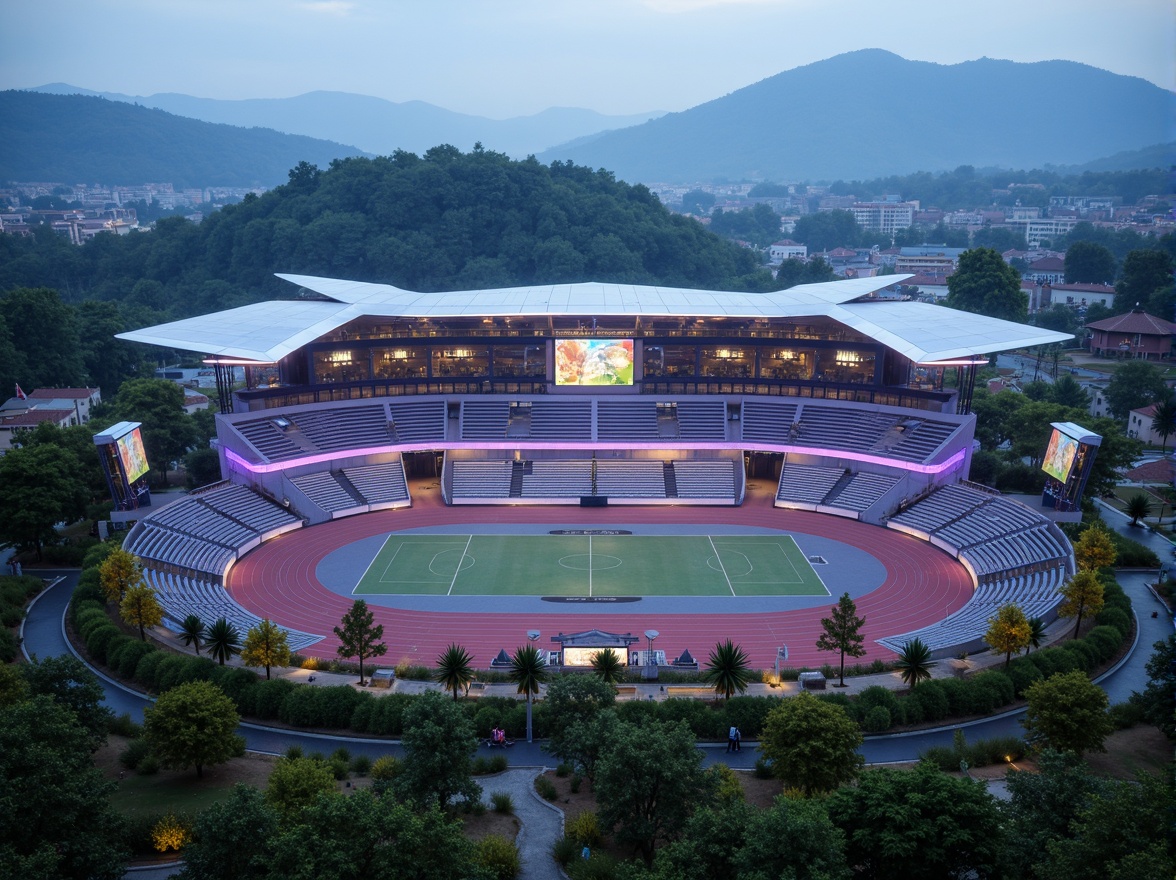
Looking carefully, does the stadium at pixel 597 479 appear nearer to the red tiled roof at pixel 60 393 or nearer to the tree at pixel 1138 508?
the tree at pixel 1138 508

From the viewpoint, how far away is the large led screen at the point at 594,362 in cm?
5831

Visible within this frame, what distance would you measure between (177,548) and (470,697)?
19471 millimetres

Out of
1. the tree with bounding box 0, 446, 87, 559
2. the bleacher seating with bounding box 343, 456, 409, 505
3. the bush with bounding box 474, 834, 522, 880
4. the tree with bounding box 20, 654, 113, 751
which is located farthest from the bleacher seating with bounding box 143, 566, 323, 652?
the bush with bounding box 474, 834, 522, 880

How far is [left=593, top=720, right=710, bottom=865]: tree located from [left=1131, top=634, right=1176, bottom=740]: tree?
14984 mm

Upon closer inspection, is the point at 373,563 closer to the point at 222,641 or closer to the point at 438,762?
the point at 222,641

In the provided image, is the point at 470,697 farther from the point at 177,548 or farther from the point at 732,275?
the point at 732,275

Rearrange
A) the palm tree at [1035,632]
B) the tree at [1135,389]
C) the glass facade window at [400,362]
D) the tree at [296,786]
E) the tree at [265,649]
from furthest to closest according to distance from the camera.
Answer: the tree at [1135,389] → the glass facade window at [400,362] → the palm tree at [1035,632] → the tree at [265,649] → the tree at [296,786]

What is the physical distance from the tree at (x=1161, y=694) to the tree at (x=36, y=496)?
1816 inches

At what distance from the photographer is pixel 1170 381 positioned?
2921 inches

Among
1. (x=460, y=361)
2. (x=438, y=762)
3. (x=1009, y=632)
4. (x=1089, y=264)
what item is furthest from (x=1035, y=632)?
(x=1089, y=264)

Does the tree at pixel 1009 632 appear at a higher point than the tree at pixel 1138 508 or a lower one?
higher

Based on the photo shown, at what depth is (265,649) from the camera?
3114 centimetres

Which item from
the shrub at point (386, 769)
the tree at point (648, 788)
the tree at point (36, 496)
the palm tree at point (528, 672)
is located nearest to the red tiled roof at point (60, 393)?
the tree at point (36, 496)

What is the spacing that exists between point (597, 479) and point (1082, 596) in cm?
2793
